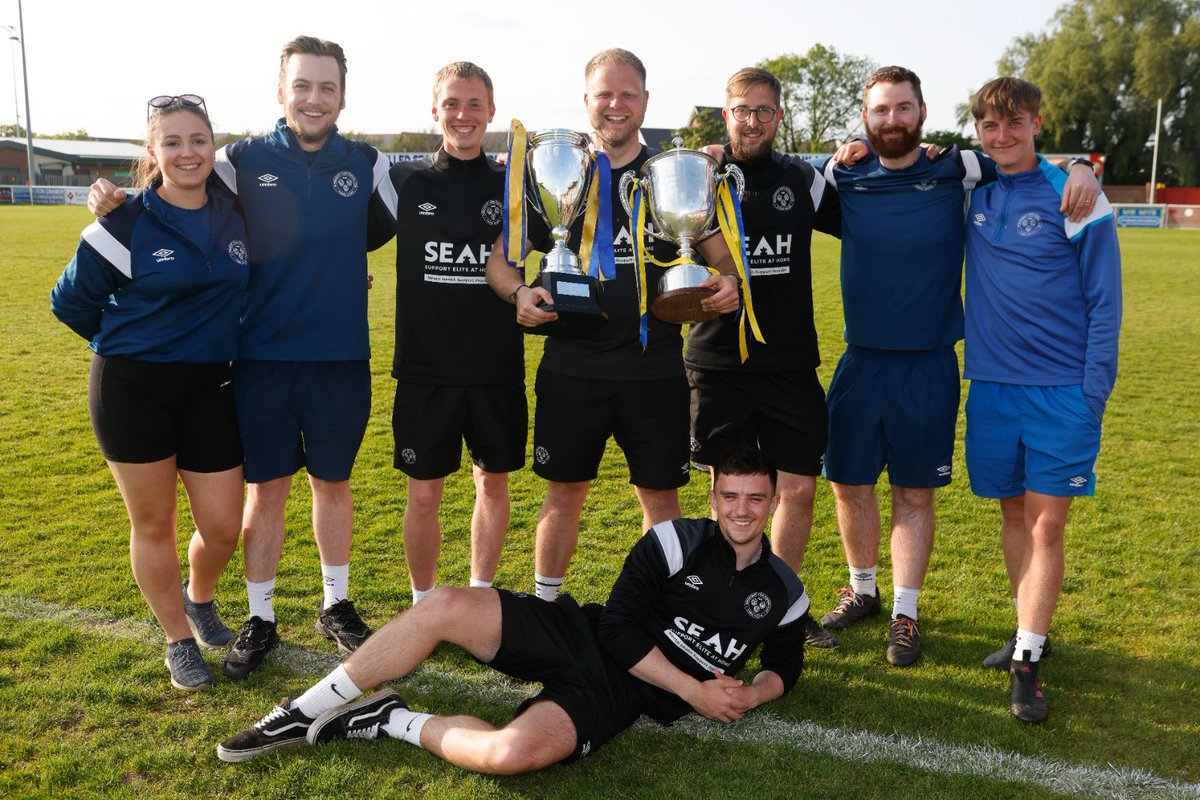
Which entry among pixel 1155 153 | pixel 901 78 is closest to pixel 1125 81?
pixel 1155 153

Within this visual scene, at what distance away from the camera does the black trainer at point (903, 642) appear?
3861 millimetres

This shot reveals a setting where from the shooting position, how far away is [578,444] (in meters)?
3.81

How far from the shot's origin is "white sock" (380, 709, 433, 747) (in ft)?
10.3

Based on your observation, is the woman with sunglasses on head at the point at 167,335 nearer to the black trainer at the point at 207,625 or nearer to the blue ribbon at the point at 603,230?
the black trainer at the point at 207,625

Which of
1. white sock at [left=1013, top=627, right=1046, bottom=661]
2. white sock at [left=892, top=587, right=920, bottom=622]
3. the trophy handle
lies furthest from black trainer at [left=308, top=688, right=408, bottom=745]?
white sock at [left=1013, top=627, right=1046, bottom=661]

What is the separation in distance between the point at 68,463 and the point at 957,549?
17.8ft

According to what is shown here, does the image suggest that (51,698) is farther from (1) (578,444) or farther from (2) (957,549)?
(2) (957,549)

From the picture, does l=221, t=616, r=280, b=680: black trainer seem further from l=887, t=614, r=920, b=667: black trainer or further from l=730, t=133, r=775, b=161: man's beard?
l=730, t=133, r=775, b=161: man's beard

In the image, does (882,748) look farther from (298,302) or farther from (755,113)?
(298,302)

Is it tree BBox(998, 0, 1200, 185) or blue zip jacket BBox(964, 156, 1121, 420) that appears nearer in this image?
blue zip jacket BBox(964, 156, 1121, 420)

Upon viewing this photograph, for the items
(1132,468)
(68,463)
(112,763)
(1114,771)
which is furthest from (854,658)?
(68,463)

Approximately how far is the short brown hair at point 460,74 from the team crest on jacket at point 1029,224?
203 cm

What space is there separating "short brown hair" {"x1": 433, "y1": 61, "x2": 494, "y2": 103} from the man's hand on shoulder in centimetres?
119

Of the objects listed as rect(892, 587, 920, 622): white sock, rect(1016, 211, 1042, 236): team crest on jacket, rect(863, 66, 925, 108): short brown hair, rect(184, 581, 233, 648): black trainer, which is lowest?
rect(184, 581, 233, 648): black trainer
